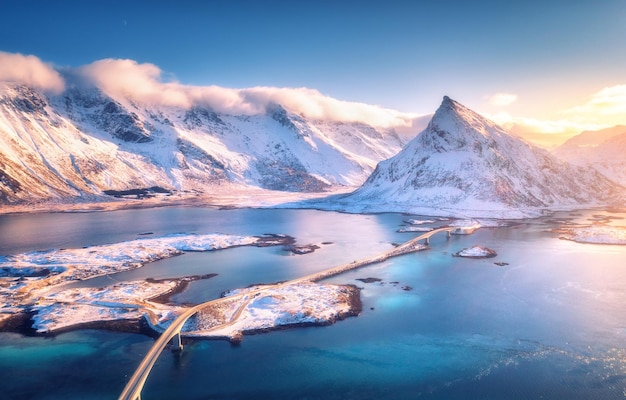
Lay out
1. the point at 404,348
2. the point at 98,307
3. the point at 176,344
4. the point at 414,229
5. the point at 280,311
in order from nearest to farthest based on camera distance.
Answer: the point at 176,344 → the point at 404,348 → the point at 280,311 → the point at 98,307 → the point at 414,229

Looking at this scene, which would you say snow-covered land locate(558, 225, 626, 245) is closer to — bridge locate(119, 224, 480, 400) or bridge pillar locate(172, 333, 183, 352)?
bridge locate(119, 224, 480, 400)

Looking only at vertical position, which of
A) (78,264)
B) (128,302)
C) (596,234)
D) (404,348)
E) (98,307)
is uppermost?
(78,264)

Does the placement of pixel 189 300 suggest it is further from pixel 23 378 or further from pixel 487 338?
pixel 487 338

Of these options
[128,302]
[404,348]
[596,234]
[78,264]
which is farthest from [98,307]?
[596,234]

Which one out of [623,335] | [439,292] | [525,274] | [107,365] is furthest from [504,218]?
[107,365]

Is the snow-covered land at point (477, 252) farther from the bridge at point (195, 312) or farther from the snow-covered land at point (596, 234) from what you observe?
the snow-covered land at point (596, 234)

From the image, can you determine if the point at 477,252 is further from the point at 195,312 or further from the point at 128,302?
the point at 128,302
